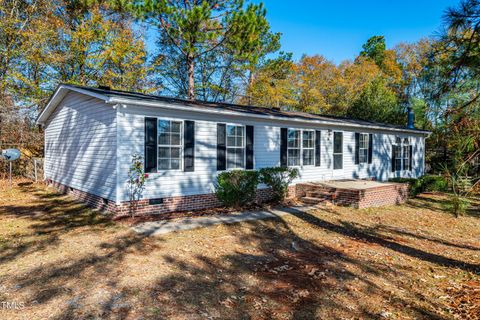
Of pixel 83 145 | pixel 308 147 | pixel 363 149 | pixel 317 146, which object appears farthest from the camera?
pixel 363 149

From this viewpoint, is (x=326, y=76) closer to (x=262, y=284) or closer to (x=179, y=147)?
(x=179, y=147)

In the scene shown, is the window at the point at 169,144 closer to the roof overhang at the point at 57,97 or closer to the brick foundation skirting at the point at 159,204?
the brick foundation skirting at the point at 159,204

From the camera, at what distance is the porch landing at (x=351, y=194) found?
10648 mm

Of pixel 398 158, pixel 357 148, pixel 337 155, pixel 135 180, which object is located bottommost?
pixel 135 180

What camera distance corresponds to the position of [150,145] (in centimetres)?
865

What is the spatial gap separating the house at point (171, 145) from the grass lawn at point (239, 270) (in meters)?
1.62

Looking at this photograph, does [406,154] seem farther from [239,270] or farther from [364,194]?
[239,270]

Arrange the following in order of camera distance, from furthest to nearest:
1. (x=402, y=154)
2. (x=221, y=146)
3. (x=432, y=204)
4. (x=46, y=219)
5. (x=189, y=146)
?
A: (x=402, y=154) → (x=432, y=204) → (x=221, y=146) → (x=189, y=146) → (x=46, y=219)

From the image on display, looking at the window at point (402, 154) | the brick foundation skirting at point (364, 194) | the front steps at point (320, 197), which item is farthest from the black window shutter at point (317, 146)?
the window at point (402, 154)

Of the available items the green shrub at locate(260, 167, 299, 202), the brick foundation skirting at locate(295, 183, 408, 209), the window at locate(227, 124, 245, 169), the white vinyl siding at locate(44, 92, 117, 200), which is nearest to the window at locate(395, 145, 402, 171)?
the brick foundation skirting at locate(295, 183, 408, 209)

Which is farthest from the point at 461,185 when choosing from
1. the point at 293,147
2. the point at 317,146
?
the point at 317,146

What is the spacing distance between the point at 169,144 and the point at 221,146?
1.77 m

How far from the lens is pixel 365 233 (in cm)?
798

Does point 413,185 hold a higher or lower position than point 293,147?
lower
